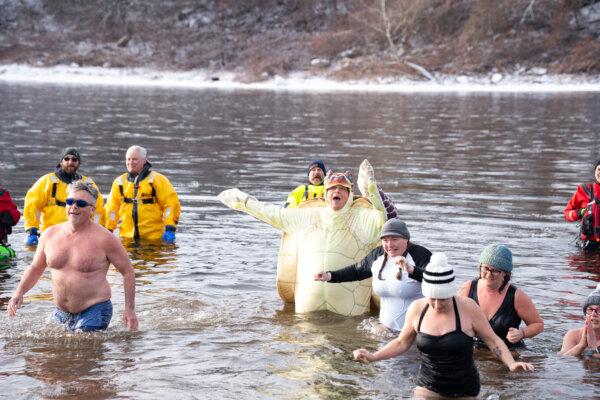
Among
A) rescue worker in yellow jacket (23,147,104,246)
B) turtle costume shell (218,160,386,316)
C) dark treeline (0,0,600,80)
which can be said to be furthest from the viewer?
dark treeline (0,0,600,80)

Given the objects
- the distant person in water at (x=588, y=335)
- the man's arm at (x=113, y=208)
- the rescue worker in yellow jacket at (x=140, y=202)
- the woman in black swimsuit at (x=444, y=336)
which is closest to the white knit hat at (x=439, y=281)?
the woman in black swimsuit at (x=444, y=336)

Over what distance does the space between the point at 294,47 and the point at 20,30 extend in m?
21.5

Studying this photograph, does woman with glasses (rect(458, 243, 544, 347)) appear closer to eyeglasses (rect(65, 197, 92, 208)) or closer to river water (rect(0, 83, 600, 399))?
river water (rect(0, 83, 600, 399))

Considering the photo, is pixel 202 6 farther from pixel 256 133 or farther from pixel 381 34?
pixel 256 133

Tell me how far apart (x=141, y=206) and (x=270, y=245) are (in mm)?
2201

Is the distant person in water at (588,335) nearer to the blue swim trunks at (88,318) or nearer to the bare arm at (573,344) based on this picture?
the bare arm at (573,344)

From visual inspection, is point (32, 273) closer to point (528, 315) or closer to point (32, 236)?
point (528, 315)

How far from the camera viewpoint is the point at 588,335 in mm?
9383

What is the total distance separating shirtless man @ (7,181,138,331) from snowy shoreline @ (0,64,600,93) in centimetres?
4673

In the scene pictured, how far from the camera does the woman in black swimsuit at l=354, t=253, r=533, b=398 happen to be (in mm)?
7191

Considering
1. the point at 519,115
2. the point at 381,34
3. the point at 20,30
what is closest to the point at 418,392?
the point at 519,115

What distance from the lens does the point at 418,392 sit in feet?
25.2

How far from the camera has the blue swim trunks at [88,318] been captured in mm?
9320

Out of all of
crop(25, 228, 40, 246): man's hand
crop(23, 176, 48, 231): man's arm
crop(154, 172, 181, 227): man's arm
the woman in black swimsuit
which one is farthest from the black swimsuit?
crop(25, 228, 40, 246): man's hand
